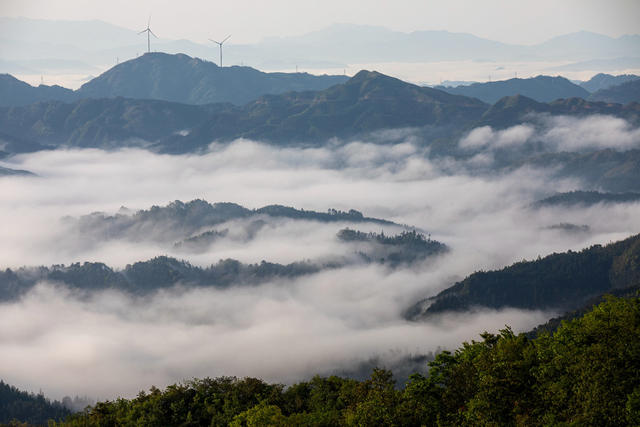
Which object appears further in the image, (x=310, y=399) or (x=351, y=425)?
(x=310, y=399)

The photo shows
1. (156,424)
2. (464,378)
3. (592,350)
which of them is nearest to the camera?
(592,350)

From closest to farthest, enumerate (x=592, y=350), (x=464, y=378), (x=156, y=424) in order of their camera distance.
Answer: (x=592, y=350) → (x=464, y=378) → (x=156, y=424)

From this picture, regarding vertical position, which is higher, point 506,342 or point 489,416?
point 506,342

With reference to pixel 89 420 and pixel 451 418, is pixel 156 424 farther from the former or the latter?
pixel 451 418

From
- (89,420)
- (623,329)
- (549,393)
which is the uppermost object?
(623,329)

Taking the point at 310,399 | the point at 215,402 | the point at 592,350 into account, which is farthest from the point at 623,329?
the point at 215,402

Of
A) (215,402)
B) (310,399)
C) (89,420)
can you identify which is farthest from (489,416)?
(89,420)

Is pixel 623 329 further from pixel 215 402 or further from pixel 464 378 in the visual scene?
pixel 215 402

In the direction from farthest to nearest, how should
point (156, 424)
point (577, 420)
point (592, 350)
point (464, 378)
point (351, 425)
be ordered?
point (156, 424), point (464, 378), point (351, 425), point (592, 350), point (577, 420)

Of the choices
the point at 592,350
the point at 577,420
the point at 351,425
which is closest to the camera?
the point at 577,420
